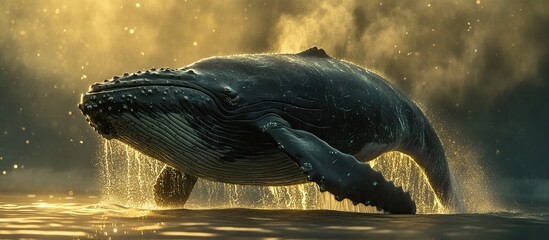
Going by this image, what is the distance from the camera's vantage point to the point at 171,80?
460 inches

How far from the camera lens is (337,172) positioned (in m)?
10.8

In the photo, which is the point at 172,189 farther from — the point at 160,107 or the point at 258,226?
the point at 258,226

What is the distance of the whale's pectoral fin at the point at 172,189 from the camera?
14.6 meters

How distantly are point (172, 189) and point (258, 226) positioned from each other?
5965mm

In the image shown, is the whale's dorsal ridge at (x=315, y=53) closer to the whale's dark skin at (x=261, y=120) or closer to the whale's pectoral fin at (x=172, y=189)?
the whale's dark skin at (x=261, y=120)

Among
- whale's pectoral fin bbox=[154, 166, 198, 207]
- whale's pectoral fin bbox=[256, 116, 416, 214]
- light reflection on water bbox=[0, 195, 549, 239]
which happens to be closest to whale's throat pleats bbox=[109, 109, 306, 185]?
whale's pectoral fin bbox=[256, 116, 416, 214]

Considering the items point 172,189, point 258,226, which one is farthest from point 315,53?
point 258,226

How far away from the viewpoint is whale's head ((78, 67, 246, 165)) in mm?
11234

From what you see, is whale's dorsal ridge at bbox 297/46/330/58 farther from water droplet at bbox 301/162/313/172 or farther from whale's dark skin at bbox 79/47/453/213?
water droplet at bbox 301/162/313/172

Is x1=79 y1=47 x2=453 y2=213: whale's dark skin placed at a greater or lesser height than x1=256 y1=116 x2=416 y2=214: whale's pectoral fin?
greater

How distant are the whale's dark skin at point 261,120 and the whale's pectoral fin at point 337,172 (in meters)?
0.02

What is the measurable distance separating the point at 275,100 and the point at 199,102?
1305 millimetres

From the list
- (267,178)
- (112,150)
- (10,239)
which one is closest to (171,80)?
(112,150)

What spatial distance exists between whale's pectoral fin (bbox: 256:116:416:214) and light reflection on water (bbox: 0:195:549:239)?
0.37m
